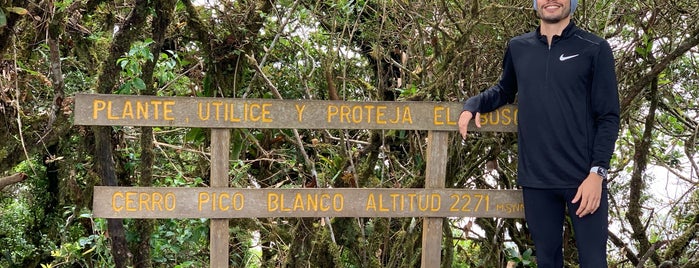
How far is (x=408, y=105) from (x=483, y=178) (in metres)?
1.44

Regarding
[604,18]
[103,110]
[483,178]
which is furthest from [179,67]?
[604,18]

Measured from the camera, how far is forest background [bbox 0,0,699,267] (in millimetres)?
4812

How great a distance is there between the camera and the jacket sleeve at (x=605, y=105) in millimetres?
3609

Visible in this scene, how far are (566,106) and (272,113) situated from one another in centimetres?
142

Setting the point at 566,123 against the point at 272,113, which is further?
the point at 272,113

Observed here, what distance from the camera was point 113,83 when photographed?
15.7 feet

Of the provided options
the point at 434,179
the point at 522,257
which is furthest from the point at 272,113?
the point at 522,257

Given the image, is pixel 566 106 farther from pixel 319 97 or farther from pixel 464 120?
pixel 319 97

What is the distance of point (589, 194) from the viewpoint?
3641mm

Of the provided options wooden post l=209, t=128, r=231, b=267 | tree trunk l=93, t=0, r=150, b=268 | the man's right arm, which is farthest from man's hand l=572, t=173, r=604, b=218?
tree trunk l=93, t=0, r=150, b=268

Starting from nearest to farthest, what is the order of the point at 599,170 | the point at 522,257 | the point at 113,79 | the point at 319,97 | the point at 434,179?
1. the point at 599,170
2. the point at 434,179
3. the point at 113,79
4. the point at 522,257
5. the point at 319,97

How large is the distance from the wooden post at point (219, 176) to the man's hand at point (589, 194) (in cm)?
170

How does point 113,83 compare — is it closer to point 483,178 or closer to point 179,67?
point 179,67

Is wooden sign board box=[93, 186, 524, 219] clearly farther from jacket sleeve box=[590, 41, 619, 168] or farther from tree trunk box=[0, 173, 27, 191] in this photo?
tree trunk box=[0, 173, 27, 191]
